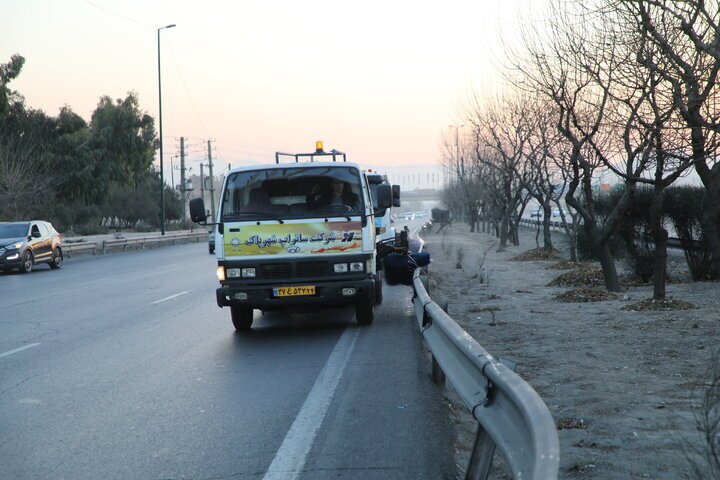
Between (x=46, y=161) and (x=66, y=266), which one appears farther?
(x=46, y=161)

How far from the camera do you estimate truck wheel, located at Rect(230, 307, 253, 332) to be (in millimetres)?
12047

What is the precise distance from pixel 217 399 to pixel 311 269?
13.7 feet

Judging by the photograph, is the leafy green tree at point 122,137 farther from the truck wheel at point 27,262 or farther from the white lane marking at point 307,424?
the white lane marking at point 307,424

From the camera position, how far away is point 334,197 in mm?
12102

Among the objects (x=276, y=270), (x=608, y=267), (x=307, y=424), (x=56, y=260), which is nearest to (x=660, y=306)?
(x=608, y=267)

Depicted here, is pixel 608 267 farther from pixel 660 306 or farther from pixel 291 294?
pixel 291 294

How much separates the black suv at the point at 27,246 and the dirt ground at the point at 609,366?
15785mm

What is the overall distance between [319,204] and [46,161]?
55.9m

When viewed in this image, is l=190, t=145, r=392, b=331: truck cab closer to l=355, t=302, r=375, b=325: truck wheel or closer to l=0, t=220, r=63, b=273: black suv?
l=355, t=302, r=375, b=325: truck wheel

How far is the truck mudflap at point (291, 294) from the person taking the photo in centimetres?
1136

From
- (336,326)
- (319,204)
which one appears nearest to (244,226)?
(319,204)

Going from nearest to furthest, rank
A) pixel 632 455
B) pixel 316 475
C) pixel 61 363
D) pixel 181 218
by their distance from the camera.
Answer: pixel 316 475
pixel 632 455
pixel 61 363
pixel 181 218

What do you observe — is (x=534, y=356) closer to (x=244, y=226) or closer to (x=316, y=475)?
(x=244, y=226)

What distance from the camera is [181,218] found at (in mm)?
90125
